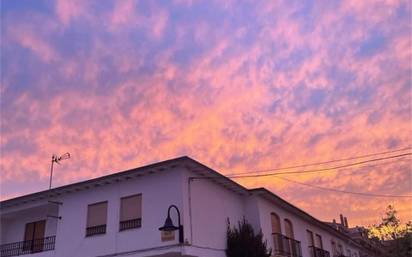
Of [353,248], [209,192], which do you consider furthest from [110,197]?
[353,248]

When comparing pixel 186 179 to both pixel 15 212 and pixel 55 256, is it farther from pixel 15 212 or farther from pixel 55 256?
pixel 15 212

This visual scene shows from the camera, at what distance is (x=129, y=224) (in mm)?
19250

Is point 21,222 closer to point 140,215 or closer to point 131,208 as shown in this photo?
point 131,208

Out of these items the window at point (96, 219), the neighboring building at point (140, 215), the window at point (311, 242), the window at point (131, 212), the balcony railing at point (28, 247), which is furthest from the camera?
the window at point (311, 242)

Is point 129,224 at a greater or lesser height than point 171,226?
greater

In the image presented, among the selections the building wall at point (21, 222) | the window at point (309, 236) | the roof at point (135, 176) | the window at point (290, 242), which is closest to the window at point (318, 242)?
the window at point (309, 236)

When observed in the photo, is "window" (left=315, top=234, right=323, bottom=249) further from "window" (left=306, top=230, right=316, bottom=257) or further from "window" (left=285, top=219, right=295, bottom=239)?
"window" (left=285, top=219, right=295, bottom=239)

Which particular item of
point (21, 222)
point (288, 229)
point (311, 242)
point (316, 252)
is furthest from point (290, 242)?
point (21, 222)

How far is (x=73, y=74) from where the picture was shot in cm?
2011

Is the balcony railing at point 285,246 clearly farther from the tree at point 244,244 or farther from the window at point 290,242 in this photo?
the tree at point 244,244

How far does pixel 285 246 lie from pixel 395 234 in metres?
15.5

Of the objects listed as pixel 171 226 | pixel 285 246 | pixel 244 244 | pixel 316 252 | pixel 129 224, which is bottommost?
pixel 171 226

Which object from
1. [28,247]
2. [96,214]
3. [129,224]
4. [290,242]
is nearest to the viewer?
[129,224]

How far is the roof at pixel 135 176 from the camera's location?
1898 centimetres
